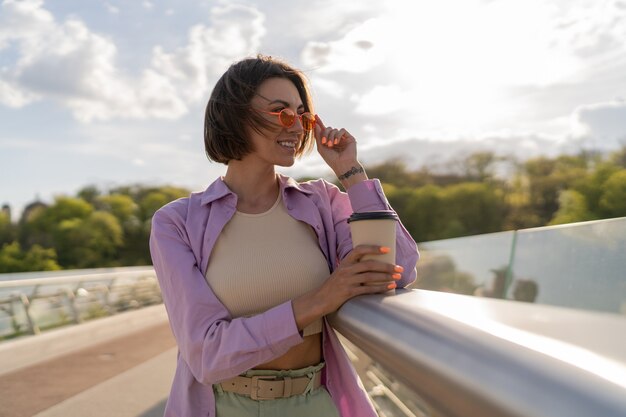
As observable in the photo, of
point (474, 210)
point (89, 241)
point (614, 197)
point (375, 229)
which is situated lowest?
point (89, 241)

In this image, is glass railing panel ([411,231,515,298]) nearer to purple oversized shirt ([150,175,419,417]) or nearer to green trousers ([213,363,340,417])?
purple oversized shirt ([150,175,419,417])

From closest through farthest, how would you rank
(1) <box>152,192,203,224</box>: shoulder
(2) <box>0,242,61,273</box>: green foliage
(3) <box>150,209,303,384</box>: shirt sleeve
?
1. (3) <box>150,209,303,384</box>: shirt sleeve
2. (1) <box>152,192,203,224</box>: shoulder
3. (2) <box>0,242,61,273</box>: green foliage

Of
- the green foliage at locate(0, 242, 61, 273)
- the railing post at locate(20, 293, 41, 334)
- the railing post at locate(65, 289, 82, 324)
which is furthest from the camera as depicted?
the green foliage at locate(0, 242, 61, 273)

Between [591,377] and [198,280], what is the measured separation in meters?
1.22

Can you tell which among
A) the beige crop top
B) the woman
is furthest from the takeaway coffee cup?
the beige crop top

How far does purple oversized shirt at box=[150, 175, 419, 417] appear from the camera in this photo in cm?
149

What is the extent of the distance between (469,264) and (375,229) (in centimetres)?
379

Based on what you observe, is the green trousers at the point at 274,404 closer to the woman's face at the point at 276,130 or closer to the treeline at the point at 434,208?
the woman's face at the point at 276,130

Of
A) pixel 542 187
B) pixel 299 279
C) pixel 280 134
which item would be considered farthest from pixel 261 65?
pixel 542 187

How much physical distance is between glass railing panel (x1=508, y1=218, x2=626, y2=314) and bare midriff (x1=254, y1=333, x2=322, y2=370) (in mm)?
1195

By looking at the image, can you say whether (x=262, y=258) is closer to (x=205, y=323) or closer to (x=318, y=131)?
(x=205, y=323)

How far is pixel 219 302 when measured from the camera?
1.62 meters

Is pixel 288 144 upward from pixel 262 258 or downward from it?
upward

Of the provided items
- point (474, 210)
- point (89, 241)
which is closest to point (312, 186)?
point (474, 210)
